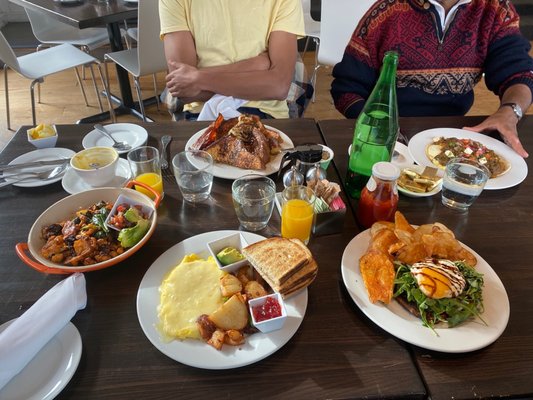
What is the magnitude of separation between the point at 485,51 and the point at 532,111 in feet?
9.17

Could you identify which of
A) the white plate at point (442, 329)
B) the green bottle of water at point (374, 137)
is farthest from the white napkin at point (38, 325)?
the green bottle of water at point (374, 137)

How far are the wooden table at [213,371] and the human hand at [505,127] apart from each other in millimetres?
941

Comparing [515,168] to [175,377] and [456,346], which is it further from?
[175,377]

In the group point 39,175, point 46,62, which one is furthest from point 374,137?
point 46,62

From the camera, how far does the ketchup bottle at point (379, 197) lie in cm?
105

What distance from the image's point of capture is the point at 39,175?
132cm

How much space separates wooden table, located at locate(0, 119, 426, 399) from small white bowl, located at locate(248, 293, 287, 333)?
60mm

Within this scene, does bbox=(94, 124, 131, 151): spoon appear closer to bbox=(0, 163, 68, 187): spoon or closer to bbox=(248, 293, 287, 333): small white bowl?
bbox=(0, 163, 68, 187): spoon

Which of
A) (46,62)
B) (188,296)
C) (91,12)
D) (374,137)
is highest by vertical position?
(91,12)

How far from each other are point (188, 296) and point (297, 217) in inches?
14.4

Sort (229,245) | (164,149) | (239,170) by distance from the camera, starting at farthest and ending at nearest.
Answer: (164,149) → (239,170) → (229,245)

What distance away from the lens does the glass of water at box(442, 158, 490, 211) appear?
48.5 inches

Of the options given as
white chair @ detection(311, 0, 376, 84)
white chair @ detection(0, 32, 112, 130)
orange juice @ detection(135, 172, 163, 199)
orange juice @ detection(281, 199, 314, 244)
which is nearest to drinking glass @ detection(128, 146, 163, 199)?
orange juice @ detection(135, 172, 163, 199)

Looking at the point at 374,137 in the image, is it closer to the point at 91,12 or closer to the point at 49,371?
the point at 49,371
